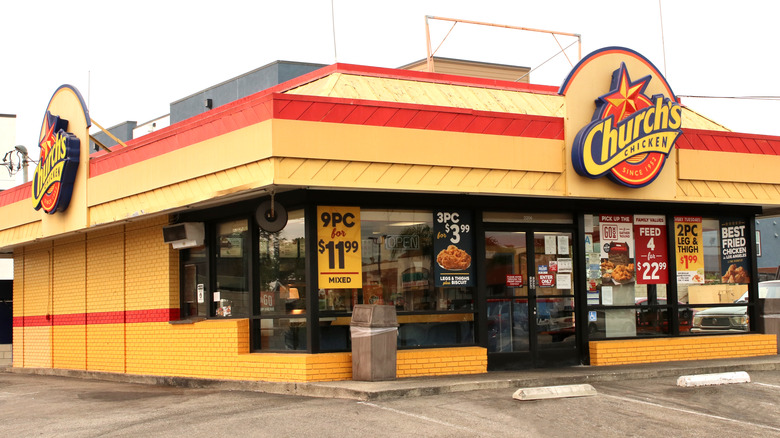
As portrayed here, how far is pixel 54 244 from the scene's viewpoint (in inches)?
811

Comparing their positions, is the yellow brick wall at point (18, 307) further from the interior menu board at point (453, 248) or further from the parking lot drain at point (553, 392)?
the parking lot drain at point (553, 392)

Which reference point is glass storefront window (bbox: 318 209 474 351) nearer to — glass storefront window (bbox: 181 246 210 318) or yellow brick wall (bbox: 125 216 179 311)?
glass storefront window (bbox: 181 246 210 318)

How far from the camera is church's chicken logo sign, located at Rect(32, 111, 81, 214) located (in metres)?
17.0

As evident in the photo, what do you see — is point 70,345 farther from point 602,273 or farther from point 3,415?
point 602,273

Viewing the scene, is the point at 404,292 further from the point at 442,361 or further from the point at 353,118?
the point at 353,118

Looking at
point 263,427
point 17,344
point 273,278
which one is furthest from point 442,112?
point 17,344

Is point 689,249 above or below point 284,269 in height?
above

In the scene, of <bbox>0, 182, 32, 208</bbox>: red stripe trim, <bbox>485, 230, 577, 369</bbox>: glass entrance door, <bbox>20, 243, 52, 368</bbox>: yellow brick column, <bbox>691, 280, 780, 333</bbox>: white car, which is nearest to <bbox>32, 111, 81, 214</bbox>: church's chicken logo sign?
<bbox>0, 182, 32, 208</bbox>: red stripe trim

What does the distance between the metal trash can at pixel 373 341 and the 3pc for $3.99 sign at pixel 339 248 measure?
0.59 metres

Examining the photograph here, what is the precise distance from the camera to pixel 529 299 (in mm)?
14344

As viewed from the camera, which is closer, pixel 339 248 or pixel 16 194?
pixel 339 248

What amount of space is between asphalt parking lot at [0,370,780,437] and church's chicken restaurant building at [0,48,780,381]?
181 centimetres

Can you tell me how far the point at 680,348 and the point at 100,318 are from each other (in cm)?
1193

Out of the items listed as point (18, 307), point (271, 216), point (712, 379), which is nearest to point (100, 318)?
point (18, 307)
